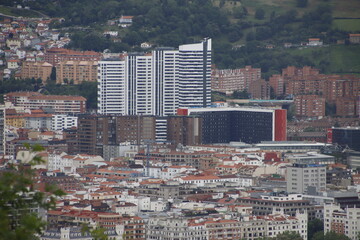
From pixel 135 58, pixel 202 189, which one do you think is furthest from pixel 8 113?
pixel 202 189

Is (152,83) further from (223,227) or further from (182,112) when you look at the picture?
(223,227)

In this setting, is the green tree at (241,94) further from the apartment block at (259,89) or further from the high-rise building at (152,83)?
the high-rise building at (152,83)

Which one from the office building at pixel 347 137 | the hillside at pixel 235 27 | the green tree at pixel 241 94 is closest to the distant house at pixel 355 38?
the hillside at pixel 235 27

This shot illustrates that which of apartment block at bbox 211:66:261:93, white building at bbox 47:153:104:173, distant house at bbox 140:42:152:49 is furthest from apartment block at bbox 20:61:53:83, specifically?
white building at bbox 47:153:104:173

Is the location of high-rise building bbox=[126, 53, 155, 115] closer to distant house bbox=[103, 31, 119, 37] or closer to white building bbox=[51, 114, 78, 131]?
white building bbox=[51, 114, 78, 131]

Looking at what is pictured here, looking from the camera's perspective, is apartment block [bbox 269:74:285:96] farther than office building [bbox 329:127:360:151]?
Yes

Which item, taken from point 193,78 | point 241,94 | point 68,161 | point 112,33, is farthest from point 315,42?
point 68,161

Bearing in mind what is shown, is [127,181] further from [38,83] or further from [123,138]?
[38,83]
